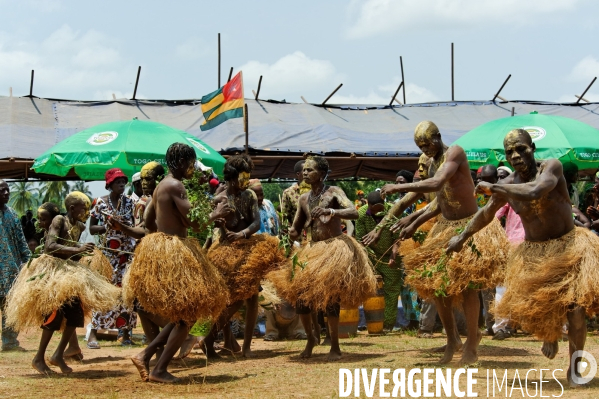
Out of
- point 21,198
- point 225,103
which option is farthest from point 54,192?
point 225,103

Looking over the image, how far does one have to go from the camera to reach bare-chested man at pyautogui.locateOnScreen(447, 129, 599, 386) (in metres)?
5.48

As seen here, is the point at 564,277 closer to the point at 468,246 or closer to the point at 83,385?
the point at 468,246

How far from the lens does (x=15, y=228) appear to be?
922 centimetres

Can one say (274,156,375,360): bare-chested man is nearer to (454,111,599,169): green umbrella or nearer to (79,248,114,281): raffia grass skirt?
(79,248,114,281): raffia grass skirt

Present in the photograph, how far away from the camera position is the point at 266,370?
7.00 metres

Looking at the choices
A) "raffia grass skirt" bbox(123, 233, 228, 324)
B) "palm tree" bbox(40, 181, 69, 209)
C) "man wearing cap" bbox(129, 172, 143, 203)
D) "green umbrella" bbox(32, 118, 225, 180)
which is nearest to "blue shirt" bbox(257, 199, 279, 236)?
"green umbrella" bbox(32, 118, 225, 180)

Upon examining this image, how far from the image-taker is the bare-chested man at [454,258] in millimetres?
6738

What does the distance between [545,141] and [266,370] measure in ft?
19.0

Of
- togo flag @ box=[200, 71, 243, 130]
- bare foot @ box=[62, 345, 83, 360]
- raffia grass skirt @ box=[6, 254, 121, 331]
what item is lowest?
bare foot @ box=[62, 345, 83, 360]

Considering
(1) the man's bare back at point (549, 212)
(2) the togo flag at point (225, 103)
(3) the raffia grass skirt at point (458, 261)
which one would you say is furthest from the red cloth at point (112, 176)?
(1) the man's bare back at point (549, 212)

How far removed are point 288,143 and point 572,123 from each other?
→ 6.03 m

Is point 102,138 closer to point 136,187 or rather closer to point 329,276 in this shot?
point 136,187

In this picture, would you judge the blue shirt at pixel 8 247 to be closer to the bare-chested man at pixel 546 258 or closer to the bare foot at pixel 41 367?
the bare foot at pixel 41 367

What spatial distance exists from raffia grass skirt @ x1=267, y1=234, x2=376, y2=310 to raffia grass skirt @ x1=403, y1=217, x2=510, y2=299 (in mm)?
488
